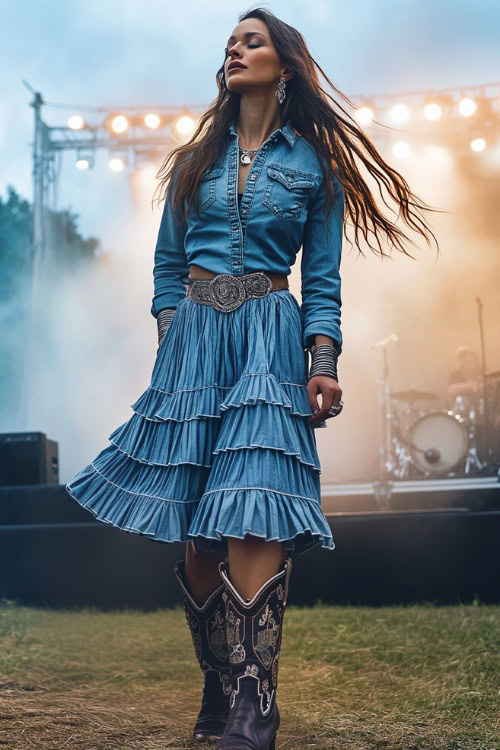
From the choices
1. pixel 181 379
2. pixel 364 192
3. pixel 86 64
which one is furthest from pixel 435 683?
pixel 86 64

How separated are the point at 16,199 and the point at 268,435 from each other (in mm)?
12327

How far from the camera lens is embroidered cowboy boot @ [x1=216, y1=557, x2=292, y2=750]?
1.71 metres

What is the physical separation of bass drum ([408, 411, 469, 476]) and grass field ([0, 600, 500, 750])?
3.35 m

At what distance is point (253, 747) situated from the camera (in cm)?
167

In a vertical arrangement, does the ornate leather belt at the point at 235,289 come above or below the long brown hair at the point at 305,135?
below

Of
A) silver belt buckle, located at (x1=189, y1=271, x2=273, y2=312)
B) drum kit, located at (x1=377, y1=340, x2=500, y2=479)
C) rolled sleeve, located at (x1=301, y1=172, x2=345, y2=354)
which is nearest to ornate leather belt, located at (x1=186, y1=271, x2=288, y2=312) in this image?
silver belt buckle, located at (x1=189, y1=271, x2=273, y2=312)

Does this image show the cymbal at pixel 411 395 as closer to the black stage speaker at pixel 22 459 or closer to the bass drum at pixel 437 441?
the bass drum at pixel 437 441

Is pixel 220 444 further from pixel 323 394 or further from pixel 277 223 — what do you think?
pixel 277 223

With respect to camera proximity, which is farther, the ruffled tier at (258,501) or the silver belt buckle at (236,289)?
the silver belt buckle at (236,289)

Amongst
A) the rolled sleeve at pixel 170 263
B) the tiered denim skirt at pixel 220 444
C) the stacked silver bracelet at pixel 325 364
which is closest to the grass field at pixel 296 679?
the tiered denim skirt at pixel 220 444

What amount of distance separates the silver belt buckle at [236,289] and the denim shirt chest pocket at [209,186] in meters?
0.18

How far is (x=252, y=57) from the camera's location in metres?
2.12

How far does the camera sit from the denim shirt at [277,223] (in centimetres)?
205

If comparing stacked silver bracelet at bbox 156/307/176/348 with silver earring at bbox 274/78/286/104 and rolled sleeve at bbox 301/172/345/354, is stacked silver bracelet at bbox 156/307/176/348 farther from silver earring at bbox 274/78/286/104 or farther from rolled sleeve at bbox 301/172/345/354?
silver earring at bbox 274/78/286/104
